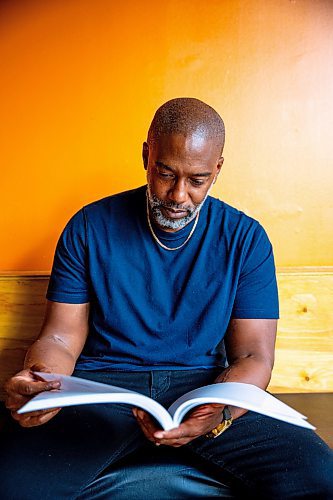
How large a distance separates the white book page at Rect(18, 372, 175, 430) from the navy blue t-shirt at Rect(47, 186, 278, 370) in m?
0.45

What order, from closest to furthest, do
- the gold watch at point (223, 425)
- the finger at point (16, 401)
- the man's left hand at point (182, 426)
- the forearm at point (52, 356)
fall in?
the man's left hand at point (182, 426), the finger at point (16, 401), the gold watch at point (223, 425), the forearm at point (52, 356)

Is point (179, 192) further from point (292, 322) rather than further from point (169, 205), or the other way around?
point (292, 322)

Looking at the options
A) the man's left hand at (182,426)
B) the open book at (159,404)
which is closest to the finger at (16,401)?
the open book at (159,404)

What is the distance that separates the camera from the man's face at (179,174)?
1586 mm

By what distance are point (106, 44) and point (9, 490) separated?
151cm

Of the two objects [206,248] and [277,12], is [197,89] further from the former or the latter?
[206,248]

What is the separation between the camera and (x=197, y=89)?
2193mm

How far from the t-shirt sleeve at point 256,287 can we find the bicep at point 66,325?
432 mm

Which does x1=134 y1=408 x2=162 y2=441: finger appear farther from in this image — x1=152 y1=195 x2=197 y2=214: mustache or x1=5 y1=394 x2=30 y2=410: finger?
x1=152 y1=195 x2=197 y2=214: mustache

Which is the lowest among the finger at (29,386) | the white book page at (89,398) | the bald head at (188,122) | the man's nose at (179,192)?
the finger at (29,386)

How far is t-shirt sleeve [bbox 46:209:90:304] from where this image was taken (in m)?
1.72

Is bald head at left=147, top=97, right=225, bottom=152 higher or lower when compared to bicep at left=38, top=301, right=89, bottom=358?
higher

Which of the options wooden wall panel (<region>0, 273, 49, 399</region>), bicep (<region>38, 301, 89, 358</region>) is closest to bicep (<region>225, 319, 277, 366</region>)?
bicep (<region>38, 301, 89, 358</region>)

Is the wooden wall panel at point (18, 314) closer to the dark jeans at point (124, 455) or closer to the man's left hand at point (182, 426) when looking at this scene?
the dark jeans at point (124, 455)
